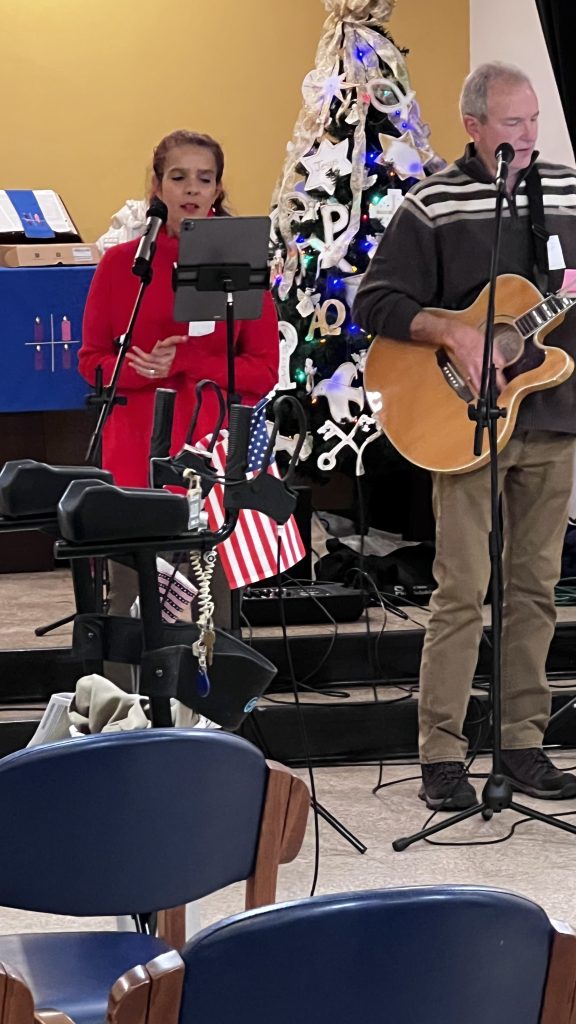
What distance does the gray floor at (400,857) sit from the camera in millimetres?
3094

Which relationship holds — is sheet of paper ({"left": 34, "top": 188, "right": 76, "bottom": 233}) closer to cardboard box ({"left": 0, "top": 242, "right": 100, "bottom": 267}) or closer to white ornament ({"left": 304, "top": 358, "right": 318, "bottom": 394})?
cardboard box ({"left": 0, "top": 242, "right": 100, "bottom": 267})

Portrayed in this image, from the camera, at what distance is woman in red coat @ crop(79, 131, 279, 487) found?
3.62 metres

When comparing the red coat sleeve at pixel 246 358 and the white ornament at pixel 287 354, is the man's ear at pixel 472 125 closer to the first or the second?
the red coat sleeve at pixel 246 358

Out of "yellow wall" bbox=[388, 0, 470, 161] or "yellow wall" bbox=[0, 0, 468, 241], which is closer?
"yellow wall" bbox=[0, 0, 468, 241]

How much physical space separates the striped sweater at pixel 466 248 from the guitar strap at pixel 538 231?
19mm

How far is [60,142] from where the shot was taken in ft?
24.6

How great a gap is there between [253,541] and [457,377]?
0.66 m

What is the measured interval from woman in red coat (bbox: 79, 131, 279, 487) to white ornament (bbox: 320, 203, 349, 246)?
1.96m

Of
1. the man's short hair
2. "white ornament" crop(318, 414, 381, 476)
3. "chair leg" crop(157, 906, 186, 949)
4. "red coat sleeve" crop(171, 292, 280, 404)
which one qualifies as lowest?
"chair leg" crop(157, 906, 186, 949)

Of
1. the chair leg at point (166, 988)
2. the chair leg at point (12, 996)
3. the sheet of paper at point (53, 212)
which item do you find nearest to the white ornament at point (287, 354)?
the sheet of paper at point (53, 212)

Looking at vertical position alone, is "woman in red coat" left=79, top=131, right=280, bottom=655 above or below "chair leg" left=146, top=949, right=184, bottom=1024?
above

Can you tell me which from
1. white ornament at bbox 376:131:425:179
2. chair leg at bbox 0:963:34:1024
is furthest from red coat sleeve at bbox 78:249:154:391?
chair leg at bbox 0:963:34:1024

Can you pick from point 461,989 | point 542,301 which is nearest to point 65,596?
point 542,301

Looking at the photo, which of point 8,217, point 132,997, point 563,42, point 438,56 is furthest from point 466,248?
point 438,56
